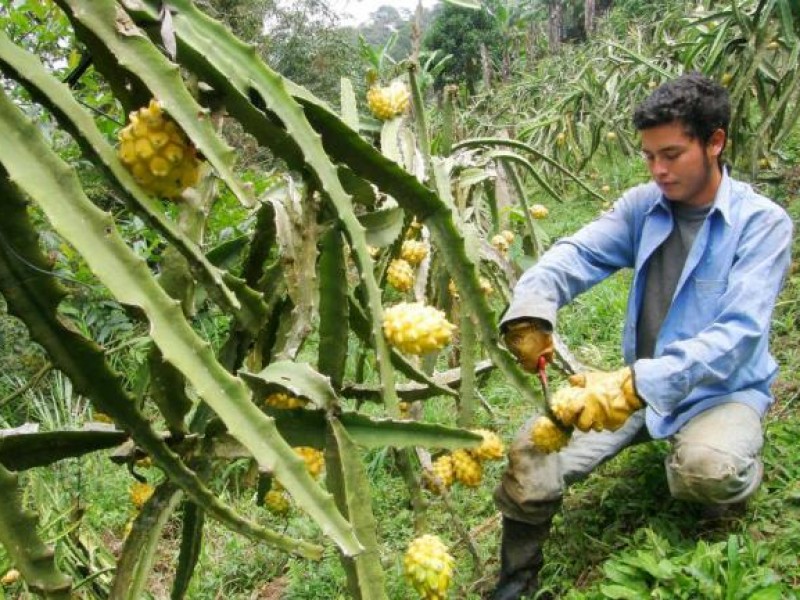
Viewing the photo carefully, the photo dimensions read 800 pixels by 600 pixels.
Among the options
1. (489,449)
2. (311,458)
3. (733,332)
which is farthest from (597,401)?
(311,458)

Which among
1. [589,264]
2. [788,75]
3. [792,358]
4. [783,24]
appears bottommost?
[792,358]

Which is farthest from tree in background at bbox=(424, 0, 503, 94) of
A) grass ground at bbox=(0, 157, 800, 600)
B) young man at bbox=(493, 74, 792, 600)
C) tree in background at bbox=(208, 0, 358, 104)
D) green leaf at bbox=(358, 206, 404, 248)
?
green leaf at bbox=(358, 206, 404, 248)

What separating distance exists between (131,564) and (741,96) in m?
2.94

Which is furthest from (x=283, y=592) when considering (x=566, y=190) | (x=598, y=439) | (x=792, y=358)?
(x=566, y=190)

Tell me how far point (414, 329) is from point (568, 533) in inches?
49.0

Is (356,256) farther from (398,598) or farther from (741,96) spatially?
(741,96)

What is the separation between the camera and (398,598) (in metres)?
1.90

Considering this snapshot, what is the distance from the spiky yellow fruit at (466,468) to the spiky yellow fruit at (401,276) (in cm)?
37

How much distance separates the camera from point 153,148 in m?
0.83

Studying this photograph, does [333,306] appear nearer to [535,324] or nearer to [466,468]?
[466,468]

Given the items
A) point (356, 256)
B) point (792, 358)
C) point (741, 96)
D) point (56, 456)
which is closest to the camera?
point (356, 256)

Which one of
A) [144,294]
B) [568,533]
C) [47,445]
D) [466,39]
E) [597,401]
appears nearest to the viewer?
[144,294]

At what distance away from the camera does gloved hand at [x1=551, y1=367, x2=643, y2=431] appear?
1522mm

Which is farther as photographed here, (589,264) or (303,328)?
(589,264)
